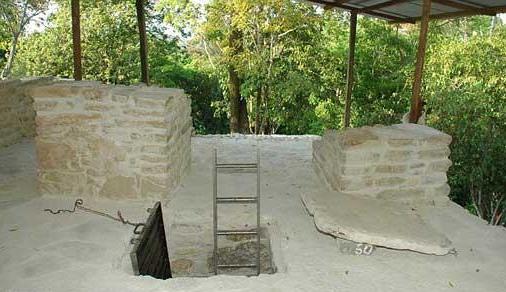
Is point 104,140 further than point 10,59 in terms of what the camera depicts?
No

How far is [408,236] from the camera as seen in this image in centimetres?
321

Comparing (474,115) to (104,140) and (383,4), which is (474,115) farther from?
(104,140)

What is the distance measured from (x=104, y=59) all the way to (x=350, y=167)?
9.60 meters

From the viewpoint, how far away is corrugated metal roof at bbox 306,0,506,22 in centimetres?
577

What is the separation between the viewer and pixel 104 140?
4.11 meters

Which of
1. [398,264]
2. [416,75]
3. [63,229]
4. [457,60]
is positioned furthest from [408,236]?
[457,60]

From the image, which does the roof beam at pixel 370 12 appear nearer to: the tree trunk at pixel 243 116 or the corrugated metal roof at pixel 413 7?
the corrugated metal roof at pixel 413 7

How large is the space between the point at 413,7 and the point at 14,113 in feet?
20.1

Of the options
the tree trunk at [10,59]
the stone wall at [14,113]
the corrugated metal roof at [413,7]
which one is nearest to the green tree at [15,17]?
the tree trunk at [10,59]

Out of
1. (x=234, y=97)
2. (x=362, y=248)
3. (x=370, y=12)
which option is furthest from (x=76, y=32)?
(x=234, y=97)

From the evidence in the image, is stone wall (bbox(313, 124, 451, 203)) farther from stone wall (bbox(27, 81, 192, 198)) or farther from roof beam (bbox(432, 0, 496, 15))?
roof beam (bbox(432, 0, 496, 15))

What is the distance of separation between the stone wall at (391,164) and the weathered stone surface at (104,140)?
1.66 m

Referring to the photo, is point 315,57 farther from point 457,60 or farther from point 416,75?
point 416,75

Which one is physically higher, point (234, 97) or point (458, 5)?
point (458, 5)
